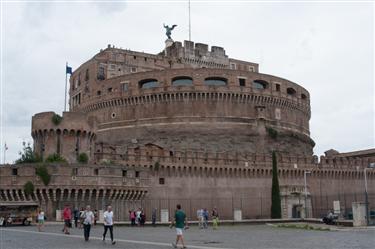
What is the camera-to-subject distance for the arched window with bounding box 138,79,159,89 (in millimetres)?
55250

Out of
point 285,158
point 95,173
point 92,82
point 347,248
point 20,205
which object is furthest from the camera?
point 92,82

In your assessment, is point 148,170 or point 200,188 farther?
point 200,188

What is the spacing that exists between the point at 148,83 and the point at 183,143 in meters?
8.35

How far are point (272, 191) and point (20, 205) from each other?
2266 cm

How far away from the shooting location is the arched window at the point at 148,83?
2175 inches

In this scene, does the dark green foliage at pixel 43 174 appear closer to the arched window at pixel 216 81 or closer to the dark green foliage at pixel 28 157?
the dark green foliage at pixel 28 157

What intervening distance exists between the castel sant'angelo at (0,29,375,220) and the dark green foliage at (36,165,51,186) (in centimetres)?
28

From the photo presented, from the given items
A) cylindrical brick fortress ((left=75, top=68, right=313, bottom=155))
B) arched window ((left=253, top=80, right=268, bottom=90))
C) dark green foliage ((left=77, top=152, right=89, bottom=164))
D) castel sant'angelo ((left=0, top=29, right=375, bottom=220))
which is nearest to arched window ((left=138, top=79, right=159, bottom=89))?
cylindrical brick fortress ((left=75, top=68, right=313, bottom=155))

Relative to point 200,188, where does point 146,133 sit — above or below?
above

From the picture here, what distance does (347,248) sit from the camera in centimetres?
1434

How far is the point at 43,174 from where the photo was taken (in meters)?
31.4

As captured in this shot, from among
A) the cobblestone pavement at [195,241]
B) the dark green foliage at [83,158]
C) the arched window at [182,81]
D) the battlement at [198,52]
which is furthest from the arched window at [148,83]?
the cobblestone pavement at [195,241]

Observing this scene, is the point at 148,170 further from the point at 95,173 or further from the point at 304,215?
the point at 304,215

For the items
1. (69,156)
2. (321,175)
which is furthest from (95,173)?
(321,175)
